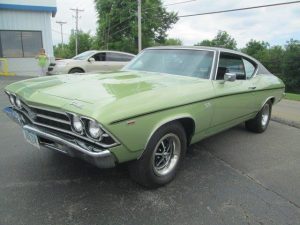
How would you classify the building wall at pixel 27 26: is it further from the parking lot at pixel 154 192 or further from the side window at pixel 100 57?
the parking lot at pixel 154 192

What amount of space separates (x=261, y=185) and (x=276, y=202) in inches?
16.1

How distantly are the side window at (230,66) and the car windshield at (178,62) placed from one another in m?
0.22

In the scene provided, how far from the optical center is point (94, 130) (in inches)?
107

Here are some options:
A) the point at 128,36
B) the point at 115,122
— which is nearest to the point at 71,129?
the point at 115,122

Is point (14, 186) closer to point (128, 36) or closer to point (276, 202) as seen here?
point (276, 202)

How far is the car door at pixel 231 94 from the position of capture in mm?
4137

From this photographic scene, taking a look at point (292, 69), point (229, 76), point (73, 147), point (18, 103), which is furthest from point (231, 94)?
point (292, 69)

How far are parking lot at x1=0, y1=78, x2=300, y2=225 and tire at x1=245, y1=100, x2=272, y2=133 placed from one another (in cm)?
112

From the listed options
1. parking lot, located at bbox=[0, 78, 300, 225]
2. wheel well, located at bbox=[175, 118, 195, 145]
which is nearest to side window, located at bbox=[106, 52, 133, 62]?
parking lot, located at bbox=[0, 78, 300, 225]

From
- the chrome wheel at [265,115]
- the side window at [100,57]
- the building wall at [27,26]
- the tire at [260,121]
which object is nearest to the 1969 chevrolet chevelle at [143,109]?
the tire at [260,121]

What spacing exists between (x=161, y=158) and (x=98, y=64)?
964cm

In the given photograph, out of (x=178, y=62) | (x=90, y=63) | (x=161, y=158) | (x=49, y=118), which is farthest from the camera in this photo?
(x=90, y=63)

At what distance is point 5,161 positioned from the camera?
4098 mm

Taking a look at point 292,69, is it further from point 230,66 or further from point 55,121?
point 55,121
